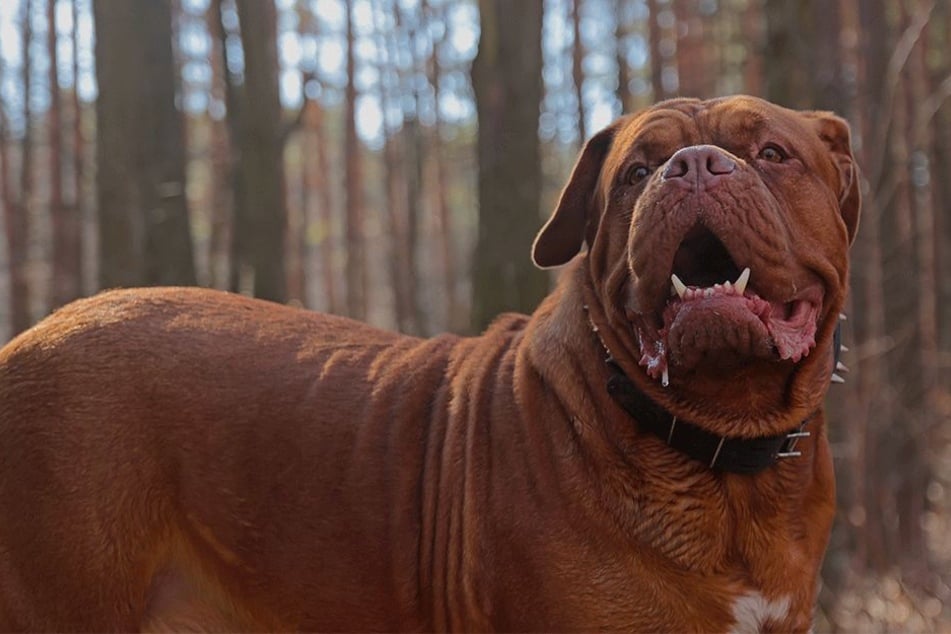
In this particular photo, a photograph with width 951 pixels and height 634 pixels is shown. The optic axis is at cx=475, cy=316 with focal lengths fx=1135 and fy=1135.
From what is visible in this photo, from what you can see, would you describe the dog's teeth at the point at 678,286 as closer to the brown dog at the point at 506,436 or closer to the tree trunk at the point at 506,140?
the brown dog at the point at 506,436

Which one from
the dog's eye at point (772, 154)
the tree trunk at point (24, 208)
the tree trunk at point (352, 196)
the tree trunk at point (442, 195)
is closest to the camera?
the dog's eye at point (772, 154)

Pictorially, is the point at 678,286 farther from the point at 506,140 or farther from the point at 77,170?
the point at 77,170

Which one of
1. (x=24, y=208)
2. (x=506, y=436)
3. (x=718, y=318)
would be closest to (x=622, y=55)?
(x=24, y=208)

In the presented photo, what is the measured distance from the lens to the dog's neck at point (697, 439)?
10.4 feet

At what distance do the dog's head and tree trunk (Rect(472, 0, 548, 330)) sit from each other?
133 inches

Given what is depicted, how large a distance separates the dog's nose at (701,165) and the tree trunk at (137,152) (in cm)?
515

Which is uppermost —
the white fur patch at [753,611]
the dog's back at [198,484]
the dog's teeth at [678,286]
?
the dog's teeth at [678,286]

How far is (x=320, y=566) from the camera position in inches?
141

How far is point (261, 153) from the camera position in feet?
30.4

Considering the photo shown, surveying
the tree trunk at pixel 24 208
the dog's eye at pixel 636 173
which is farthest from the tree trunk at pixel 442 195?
the dog's eye at pixel 636 173

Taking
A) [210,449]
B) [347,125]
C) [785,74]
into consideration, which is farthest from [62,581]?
[347,125]

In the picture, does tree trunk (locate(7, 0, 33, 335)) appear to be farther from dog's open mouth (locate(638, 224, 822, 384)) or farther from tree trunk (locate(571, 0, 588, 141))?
dog's open mouth (locate(638, 224, 822, 384))

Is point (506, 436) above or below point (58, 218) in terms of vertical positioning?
below

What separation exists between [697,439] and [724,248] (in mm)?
540
